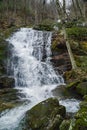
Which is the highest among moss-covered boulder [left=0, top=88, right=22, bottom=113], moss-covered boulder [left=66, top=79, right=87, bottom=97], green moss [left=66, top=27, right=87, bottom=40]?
green moss [left=66, top=27, right=87, bottom=40]

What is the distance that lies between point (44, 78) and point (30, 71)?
4.40ft

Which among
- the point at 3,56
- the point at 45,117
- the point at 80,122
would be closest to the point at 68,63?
the point at 3,56

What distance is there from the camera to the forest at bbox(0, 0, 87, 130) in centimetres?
971

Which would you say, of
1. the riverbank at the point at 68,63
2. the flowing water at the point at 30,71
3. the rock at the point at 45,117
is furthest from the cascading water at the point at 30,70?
the rock at the point at 45,117

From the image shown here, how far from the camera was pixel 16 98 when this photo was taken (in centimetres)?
1359

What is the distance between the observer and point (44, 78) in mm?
17938

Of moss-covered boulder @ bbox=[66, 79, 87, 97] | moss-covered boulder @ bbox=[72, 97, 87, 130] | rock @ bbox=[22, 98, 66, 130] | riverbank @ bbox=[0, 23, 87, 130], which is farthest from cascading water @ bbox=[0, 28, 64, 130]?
moss-covered boulder @ bbox=[72, 97, 87, 130]

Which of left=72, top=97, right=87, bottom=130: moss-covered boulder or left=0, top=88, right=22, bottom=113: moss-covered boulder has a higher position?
left=72, top=97, right=87, bottom=130: moss-covered boulder

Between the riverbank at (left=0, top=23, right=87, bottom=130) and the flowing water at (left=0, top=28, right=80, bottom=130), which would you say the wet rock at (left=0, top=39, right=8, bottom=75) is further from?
the flowing water at (left=0, top=28, right=80, bottom=130)

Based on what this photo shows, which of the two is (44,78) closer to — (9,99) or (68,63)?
(68,63)

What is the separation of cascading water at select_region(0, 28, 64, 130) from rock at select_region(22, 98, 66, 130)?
0.67 meters

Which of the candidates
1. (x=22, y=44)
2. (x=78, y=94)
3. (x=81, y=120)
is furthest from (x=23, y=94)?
(x=22, y=44)

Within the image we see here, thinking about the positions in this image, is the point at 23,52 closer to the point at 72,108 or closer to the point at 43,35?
the point at 43,35

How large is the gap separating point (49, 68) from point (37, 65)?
953 mm
